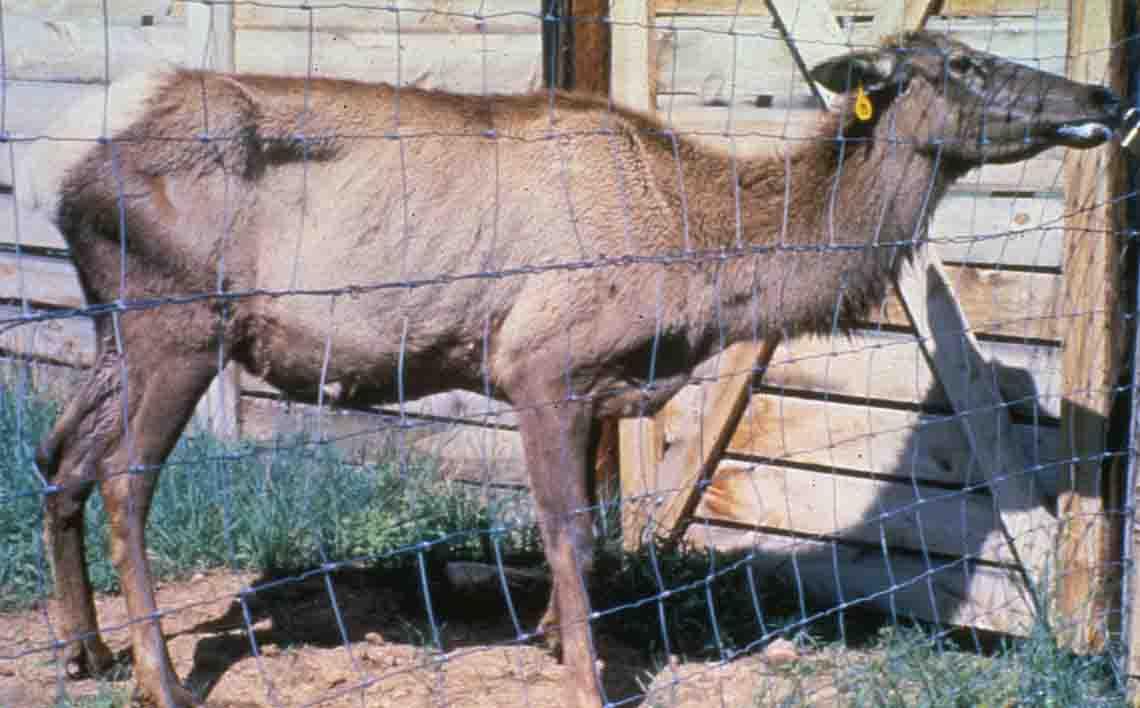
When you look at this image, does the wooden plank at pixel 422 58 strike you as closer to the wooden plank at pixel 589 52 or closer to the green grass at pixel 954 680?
the wooden plank at pixel 589 52

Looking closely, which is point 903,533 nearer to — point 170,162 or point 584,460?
point 584,460

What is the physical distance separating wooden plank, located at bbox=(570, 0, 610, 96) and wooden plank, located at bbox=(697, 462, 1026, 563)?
165cm

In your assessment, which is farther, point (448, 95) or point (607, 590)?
point (607, 590)

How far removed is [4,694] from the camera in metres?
4.18

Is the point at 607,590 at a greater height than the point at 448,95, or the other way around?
the point at 448,95

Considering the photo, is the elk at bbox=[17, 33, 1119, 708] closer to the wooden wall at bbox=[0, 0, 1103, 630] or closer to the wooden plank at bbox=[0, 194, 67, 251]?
the wooden wall at bbox=[0, 0, 1103, 630]

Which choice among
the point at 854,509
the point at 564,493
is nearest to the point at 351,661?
the point at 564,493

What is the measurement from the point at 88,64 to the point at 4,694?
411 centimetres

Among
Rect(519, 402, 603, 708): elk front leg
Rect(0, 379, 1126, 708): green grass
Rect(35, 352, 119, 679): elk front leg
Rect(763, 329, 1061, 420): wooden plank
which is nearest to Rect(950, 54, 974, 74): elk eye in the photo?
Rect(763, 329, 1061, 420): wooden plank

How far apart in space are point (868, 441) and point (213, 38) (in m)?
3.56

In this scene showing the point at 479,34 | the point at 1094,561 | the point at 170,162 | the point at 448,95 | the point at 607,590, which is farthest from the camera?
the point at 479,34

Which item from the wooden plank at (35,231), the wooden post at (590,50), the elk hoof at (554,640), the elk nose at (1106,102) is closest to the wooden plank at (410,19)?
the wooden post at (590,50)

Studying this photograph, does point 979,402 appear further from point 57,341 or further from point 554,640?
point 57,341

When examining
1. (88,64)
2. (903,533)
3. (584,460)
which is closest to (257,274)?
(584,460)
